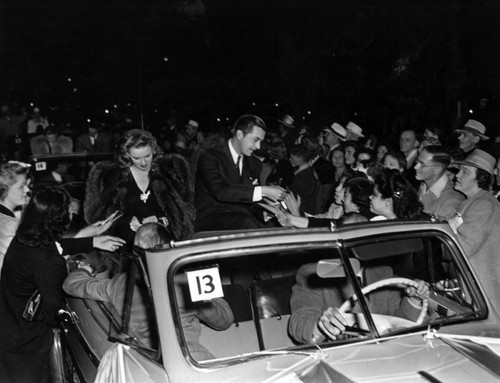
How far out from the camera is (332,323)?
354 cm

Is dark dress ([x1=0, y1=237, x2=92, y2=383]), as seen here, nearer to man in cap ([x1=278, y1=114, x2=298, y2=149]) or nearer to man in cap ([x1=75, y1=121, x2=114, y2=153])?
man in cap ([x1=278, y1=114, x2=298, y2=149])

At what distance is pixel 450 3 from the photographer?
1616 centimetres

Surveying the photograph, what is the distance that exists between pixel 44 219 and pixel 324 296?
2.10 metres

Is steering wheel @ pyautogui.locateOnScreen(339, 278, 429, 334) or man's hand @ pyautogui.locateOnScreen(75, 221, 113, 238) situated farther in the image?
man's hand @ pyautogui.locateOnScreen(75, 221, 113, 238)

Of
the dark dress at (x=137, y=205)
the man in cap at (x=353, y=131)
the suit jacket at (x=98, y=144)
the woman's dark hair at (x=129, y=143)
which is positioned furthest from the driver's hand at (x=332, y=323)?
the suit jacket at (x=98, y=144)

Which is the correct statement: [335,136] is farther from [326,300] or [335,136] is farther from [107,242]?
[326,300]

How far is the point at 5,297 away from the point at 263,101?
17.7m

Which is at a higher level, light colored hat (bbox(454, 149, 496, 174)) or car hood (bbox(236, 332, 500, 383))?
light colored hat (bbox(454, 149, 496, 174))

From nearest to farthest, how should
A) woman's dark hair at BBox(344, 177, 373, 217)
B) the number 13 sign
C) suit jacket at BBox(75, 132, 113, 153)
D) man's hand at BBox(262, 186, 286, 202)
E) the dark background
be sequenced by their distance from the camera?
the number 13 sign → woman's dark hair at BBox(344, 177, 373, 217) → man's hand at BBox(262, 186, 286, 202) → the dark background → suit jacket at BBox(75, 132, 113, 153)

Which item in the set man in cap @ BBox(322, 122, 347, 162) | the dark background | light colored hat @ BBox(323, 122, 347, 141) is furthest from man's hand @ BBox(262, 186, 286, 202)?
the dark background

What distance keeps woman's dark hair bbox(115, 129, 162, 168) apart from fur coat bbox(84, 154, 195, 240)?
7cm

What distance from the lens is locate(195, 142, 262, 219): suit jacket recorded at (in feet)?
21.1

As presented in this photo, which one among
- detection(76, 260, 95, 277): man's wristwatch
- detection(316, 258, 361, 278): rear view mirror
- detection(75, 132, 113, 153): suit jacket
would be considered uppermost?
detection(75, 132, 113, 153): suit jacket

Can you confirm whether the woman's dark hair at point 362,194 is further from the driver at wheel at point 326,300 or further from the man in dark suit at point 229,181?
the driver at wheel at point 326,300
